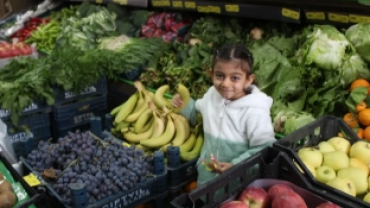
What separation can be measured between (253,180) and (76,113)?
218 cm

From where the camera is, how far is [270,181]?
4.79 ft

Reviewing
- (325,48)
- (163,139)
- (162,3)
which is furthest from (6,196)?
(162,3)

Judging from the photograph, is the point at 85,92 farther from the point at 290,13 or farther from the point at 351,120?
the point at 351,120

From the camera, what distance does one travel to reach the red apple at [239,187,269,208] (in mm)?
1348

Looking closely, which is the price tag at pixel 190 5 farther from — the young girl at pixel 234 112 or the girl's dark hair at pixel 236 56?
the girl's dark hair at pixel 236 56

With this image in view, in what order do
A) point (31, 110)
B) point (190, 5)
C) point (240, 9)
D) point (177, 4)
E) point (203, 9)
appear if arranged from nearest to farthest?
point (31, 110) < point (240, 9) < point (203, 9) < point (190, 5) < point (177, 4)

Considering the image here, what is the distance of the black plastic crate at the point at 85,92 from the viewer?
10.4 ft

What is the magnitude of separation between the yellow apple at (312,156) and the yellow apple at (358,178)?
11 cm

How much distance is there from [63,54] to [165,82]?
3.02 feet

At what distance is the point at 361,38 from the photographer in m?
2.71

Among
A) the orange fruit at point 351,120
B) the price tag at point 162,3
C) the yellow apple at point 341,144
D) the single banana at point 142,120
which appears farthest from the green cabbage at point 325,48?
the price tag at point 162,3

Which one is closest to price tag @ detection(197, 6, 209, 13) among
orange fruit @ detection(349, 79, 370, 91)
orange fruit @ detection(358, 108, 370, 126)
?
orange fruit @ detection(349, 79, 370, 91)

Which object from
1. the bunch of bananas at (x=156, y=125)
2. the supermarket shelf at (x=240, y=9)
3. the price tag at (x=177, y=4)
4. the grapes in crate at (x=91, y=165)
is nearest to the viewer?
the grapes in crate at (x=91, y=165)

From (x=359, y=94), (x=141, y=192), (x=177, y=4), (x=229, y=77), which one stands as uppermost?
(x=177, y=4)
